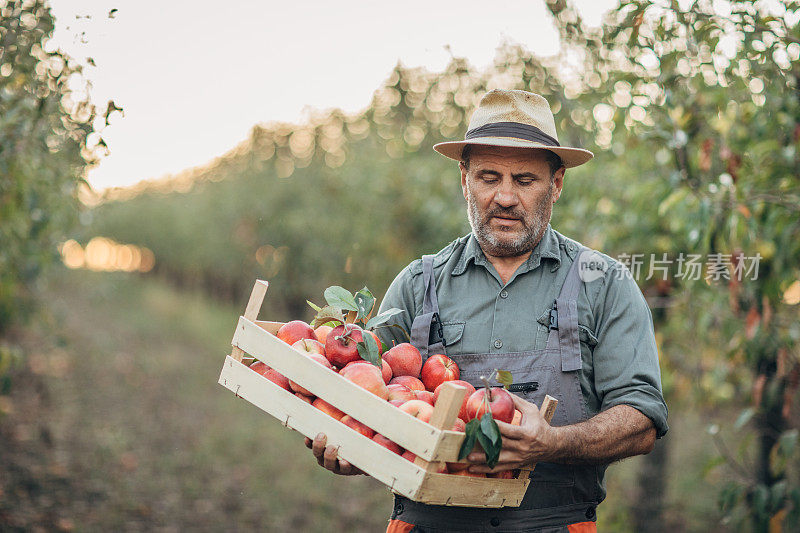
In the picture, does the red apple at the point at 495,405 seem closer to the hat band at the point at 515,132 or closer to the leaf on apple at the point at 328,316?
the leaf on apple at the point at 328,316

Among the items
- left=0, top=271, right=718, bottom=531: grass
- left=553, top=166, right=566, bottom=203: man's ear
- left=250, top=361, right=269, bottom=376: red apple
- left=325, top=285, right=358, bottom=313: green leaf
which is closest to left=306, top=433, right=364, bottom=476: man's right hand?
left=250, top=361, right=269, bottom=376: red apple

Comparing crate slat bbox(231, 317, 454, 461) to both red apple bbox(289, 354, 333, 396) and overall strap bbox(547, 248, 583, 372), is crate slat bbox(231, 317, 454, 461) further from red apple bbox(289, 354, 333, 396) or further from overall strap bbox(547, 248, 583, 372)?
overall strap bbox(547, 248, 583, 372)

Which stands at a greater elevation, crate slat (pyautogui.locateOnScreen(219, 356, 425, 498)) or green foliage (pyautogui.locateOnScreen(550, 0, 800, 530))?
green foliage (pyautogui.locateOnScreen(550, 0, 800, 530))

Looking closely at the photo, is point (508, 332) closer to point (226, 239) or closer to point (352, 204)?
point (352, 204)

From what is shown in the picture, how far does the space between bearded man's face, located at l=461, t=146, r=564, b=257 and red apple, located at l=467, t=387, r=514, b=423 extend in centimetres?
69

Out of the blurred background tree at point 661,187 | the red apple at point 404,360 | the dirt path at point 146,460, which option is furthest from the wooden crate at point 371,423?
the dirt path at point 146,460

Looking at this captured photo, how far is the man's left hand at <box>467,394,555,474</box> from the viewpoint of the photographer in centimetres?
208

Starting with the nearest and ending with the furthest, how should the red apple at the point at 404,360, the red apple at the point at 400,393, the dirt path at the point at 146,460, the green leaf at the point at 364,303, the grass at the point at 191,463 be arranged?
the red apple at the point at 400,393 < the red apple at the point at 404,360 < the green leaf at the point at 364,303 < the dirt path at the point at 146,460 < the grass at the point at 191,463

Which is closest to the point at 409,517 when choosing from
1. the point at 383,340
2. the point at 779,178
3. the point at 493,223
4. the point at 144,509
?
the point at 383,340

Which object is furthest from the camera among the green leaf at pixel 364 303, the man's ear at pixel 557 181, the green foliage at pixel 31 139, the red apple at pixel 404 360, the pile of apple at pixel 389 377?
the green foliage at pixel 31 139

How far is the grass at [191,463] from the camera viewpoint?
7.29 metres

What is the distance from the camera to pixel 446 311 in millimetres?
2754

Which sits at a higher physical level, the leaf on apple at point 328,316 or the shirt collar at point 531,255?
the shirt collar at point 531,255

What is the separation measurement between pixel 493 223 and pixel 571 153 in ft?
1.21
